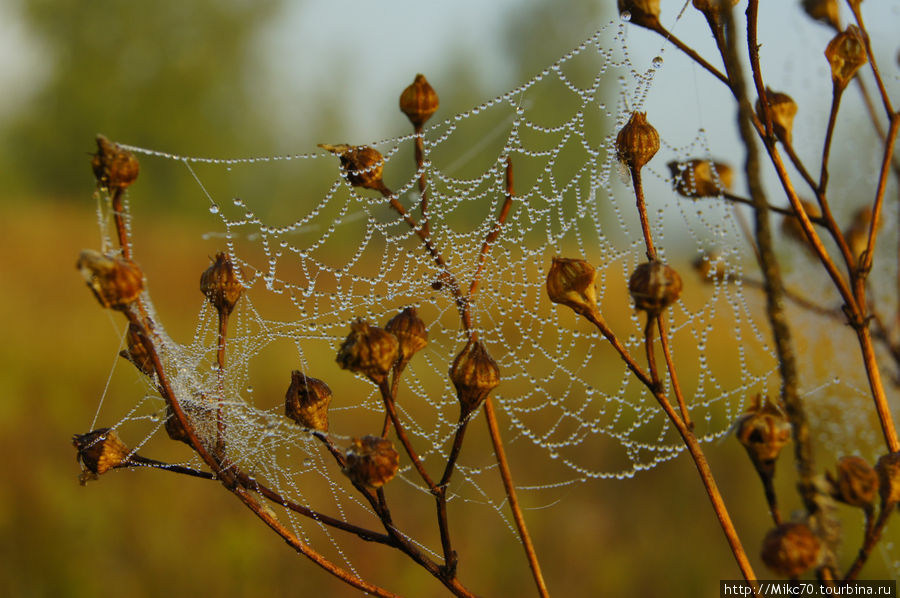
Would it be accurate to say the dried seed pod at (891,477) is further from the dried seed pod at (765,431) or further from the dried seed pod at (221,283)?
the dried seed pod at (221,283)

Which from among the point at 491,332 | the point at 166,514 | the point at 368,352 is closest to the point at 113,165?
the point at 368,352

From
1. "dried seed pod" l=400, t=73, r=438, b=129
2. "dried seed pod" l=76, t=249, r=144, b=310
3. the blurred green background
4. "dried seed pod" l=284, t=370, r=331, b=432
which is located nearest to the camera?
"dried seed pod" l=76, t=249, r=144, b=310

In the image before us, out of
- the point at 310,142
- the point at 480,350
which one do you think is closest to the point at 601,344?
the point at 480,350

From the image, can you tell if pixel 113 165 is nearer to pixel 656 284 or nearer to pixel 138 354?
pixel 138 354

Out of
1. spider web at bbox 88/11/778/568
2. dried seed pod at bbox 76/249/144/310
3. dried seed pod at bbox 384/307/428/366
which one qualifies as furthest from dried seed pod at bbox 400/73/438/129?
dried seed pod at bbox 76/249/144/310

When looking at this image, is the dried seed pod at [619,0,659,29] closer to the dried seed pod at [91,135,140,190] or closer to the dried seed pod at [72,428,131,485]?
the dried seed pod at [91,135,140,190]
